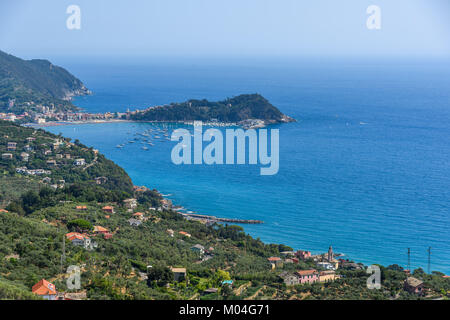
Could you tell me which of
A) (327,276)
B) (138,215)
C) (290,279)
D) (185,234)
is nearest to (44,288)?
(290,279)

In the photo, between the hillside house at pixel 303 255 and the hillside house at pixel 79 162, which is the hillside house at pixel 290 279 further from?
the hillside house at pixel 79 162

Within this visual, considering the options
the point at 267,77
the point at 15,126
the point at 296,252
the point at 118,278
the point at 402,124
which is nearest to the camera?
the point at 118,278

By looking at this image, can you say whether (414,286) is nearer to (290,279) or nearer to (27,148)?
(290,279)

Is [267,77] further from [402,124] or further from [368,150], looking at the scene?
[368,150]

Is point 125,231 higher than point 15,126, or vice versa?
point 15,126

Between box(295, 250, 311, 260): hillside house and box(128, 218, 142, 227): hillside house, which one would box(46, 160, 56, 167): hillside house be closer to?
box(128, 218, 142, 227): hillside house
